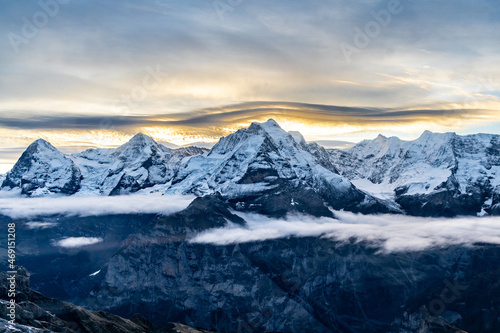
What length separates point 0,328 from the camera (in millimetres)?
197875

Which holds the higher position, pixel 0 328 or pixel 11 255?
pixel 11 255

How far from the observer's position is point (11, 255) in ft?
640

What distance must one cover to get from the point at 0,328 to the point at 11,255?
88.3 ft
